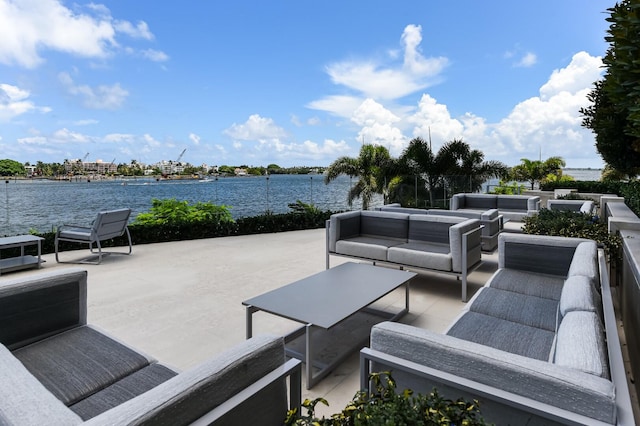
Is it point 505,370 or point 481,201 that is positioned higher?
point 481,201

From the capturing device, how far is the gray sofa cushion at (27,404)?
0.87 meters

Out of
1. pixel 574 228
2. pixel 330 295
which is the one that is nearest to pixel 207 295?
pixel 330 295

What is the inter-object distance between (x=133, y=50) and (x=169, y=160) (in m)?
7.26

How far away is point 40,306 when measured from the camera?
2029 mm

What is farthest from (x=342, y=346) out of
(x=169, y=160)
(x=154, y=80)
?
(x=154, y=80)

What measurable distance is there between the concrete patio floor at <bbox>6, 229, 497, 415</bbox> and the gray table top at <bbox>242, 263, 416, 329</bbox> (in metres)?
0.40

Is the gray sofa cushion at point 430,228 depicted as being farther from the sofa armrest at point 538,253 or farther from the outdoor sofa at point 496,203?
the outdoor sofa at point 496,203

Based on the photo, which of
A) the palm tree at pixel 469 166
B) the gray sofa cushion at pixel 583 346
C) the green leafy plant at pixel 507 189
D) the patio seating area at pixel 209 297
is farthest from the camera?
the green leafy plant at pixel 507 189

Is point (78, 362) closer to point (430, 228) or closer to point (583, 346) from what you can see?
point (583, 346)

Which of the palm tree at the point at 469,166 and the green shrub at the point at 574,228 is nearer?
the green shrub at the point at 574,228

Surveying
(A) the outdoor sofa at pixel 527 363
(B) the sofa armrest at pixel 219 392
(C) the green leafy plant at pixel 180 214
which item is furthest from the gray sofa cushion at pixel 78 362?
(C) the green leafy plant at pixel 180 214

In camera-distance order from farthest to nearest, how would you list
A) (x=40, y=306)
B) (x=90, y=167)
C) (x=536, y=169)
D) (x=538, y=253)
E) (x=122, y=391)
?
(x=536, y=169), (x=90, y=167), (x=538, y=253), (x=40, y=306), (x=122, y=391)

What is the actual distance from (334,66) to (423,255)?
35.9 ft

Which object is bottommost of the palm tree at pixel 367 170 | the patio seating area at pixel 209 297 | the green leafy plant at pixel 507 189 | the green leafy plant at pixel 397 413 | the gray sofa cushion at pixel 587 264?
the patio seating area at pixel 209 297
